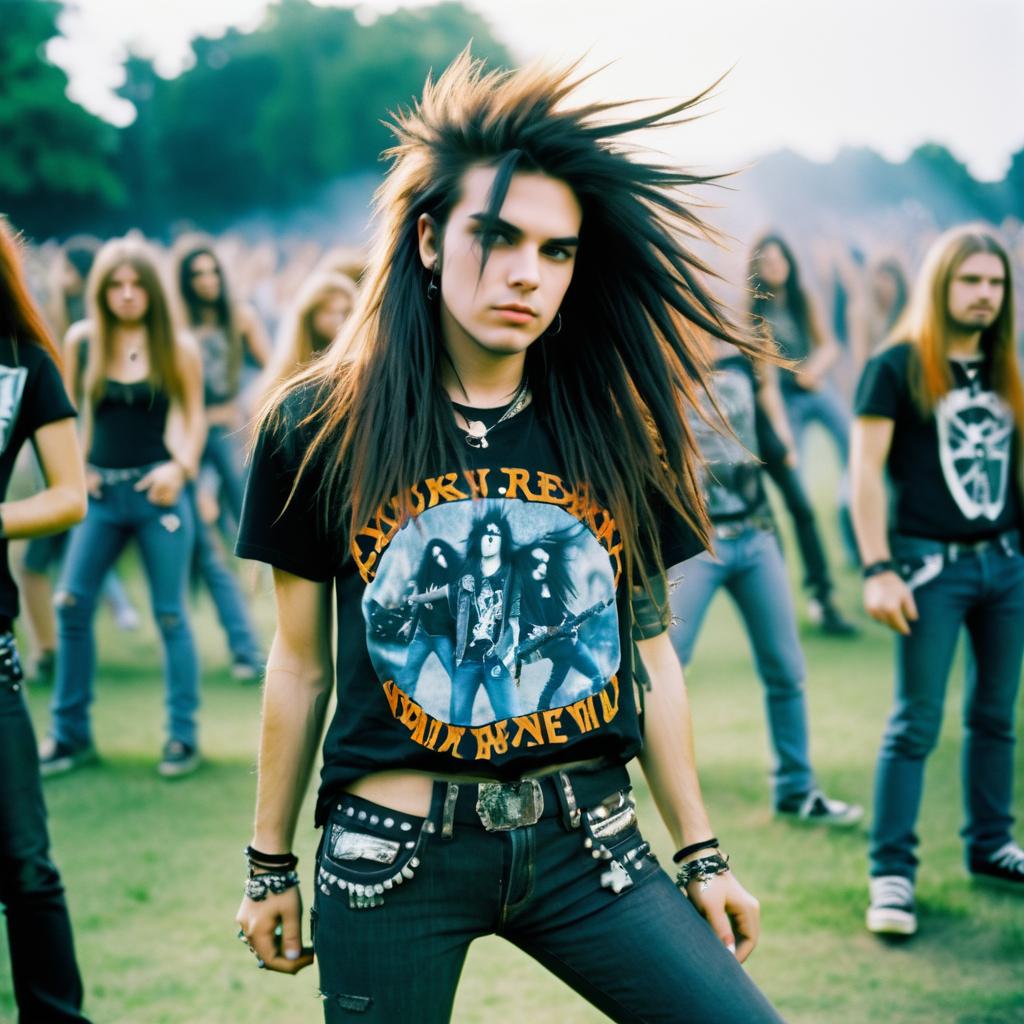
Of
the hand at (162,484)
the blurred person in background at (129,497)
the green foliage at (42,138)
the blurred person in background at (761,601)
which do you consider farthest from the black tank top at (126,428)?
the green foliage at (42,138)

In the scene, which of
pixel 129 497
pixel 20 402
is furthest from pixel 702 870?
pixel 129 497

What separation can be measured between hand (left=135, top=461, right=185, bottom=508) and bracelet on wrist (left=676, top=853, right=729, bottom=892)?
13.9 ft

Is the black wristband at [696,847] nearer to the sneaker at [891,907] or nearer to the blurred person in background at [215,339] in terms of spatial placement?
the sneaker at [891,907]

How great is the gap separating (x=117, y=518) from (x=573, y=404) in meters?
4.25

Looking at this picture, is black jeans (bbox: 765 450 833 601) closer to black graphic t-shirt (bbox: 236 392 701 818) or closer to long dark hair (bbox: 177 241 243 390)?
long dark hair (bbox: 177 241 243 390)

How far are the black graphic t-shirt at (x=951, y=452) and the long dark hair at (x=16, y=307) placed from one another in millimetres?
2758

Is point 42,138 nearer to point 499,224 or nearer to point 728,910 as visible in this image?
point 499,224

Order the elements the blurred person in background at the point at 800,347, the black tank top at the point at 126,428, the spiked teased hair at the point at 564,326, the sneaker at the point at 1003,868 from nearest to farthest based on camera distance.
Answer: the spiked teased hair at the point at 564,326 → the sneaker at the point at 1003,868 → the black tank top at the point at 126,428 → the blurred person in background at the point at 800,347

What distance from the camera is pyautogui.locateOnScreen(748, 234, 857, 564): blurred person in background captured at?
27.1ft

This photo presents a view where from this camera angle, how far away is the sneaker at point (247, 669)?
24.9 ft

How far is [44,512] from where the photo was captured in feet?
10.3

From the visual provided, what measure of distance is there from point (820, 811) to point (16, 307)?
3712 millimetres

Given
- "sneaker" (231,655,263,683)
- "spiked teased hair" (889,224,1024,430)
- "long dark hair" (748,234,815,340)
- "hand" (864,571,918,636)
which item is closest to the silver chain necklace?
"hand" (864,571,918,636)

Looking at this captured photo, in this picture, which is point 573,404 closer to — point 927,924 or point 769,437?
point 927,924
